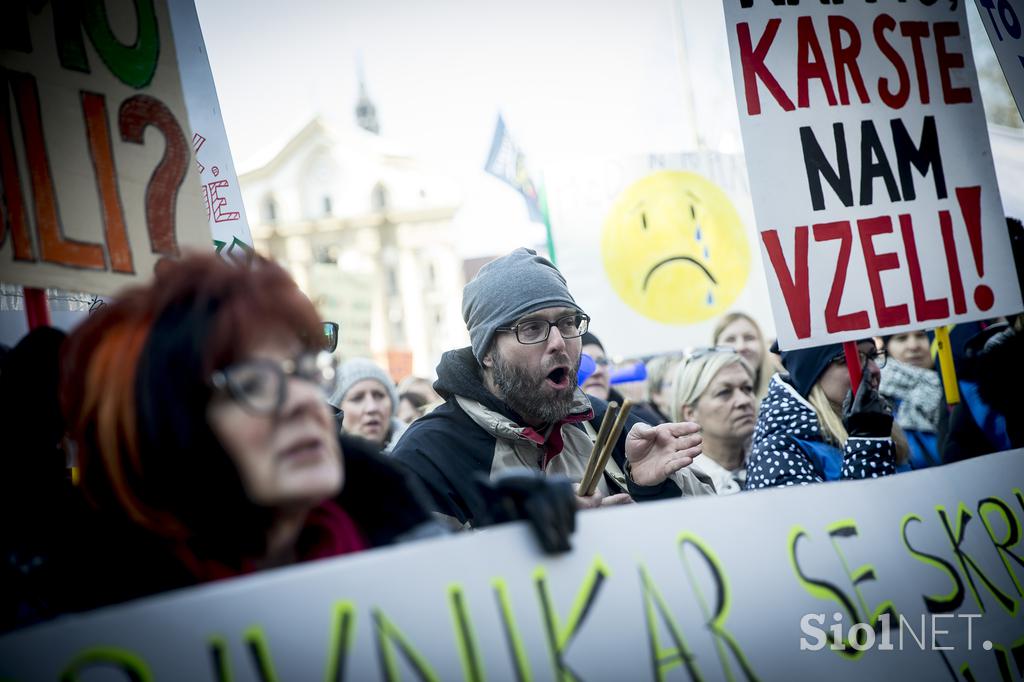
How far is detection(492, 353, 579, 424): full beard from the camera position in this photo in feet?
11.1

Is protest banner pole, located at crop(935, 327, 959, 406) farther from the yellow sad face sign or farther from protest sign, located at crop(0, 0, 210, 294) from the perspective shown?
protest sign, located at crop(0, 0, 210, 294)

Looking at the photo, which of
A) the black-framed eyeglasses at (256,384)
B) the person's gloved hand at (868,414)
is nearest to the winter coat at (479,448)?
the person's gloved hand at (868,414)

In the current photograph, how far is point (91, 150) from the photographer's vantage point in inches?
90.0

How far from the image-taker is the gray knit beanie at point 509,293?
3.50 m

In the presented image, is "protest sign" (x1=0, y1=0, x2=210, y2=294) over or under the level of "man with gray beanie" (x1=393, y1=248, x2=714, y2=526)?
over

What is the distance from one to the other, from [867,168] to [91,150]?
8.33 ft

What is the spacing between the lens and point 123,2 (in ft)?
8.11

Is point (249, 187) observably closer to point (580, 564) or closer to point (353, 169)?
point (353, 169)

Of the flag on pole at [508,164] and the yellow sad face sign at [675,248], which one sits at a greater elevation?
the flag on pole at [508,164]

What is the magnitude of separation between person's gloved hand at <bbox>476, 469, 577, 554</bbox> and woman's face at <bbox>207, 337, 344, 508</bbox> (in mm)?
314

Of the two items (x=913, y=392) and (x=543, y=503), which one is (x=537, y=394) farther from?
(x=913, y=392)

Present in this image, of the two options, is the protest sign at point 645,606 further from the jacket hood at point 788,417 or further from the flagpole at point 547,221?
the flagpole at point 547,221

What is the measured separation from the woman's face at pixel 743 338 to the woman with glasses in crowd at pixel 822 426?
1998mm

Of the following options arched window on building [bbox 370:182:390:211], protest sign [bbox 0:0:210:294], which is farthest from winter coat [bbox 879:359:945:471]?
arched window on building [bbox 370:182:390:211]
